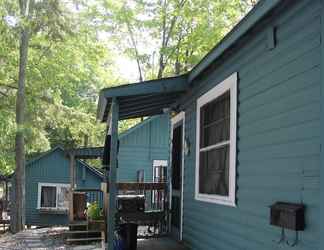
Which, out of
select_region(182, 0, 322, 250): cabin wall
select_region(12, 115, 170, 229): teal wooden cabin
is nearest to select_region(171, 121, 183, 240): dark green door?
select_region(182, 0, 322, 250): cabin wall

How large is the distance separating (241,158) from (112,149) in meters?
2.32

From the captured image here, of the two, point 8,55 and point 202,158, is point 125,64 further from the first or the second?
point 202,158

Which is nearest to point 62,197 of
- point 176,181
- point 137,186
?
point 137,186

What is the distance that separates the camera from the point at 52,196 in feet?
69.2

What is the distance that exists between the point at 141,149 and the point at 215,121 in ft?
43.0

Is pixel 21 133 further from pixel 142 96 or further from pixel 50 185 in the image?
pixel 142 96

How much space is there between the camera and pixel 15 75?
1859 centimetres

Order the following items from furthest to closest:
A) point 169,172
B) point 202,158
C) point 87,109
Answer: point 87,109 < point 169,172 < point 202,158

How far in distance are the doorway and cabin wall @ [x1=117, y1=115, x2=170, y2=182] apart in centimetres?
966

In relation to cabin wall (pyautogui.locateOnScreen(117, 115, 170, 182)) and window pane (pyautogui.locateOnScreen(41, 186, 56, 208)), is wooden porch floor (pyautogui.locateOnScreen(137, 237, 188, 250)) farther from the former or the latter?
window pane (pyautogui.locateOnScreen(41, 186, 56, 208))

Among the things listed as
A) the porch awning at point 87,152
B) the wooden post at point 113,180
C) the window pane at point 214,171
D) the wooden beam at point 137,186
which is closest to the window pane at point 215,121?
the window pane at point 214,171

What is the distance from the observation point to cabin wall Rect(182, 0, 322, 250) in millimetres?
3465

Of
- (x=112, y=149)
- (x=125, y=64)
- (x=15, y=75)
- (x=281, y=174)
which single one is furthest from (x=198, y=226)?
(x=125, y=64)

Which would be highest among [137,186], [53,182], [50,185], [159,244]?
[137,186]
